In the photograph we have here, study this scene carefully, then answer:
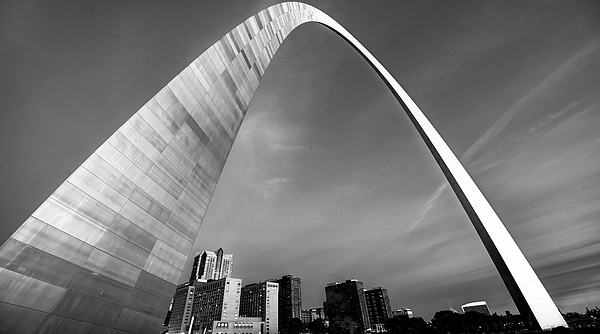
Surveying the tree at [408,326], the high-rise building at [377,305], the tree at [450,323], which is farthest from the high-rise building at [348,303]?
the tree at [450,323]

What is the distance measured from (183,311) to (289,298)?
75.3m

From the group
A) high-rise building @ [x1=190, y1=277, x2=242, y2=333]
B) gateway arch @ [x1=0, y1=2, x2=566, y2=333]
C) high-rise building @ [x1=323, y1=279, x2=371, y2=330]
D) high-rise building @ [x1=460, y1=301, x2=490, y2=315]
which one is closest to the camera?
gateway arch @ [x1=0, y1=2, x2=566, y2=333]

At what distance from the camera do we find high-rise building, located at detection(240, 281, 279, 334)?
406 ft

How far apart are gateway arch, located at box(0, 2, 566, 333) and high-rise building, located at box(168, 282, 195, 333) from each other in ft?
443

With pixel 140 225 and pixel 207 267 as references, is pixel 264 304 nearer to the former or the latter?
pixel 207 267

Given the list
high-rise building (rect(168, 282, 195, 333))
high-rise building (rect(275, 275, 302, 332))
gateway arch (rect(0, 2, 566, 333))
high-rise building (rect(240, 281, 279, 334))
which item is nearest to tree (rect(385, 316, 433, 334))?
high-rise building (rect(240, 281, 279, 334))

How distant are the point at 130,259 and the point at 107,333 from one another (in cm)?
225

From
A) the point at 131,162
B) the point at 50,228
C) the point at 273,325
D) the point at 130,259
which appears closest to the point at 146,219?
the point at 130,259

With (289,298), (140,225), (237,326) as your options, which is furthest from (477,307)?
(140,225)

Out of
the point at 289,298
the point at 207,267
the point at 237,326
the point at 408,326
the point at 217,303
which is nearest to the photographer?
the point at 408,326

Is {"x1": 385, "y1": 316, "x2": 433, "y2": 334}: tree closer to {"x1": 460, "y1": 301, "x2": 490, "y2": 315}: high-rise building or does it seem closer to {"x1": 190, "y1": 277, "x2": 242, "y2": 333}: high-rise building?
{"x1": 190, "y1": 277, "x2": 242, "y2": 333}: high-rise building

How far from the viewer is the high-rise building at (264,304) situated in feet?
406

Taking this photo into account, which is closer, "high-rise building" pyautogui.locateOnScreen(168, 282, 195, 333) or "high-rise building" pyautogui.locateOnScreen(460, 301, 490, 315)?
"high-rise building" pyautogui.locateOnScreen(168, 282, 195, 333)

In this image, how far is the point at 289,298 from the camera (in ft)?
582
